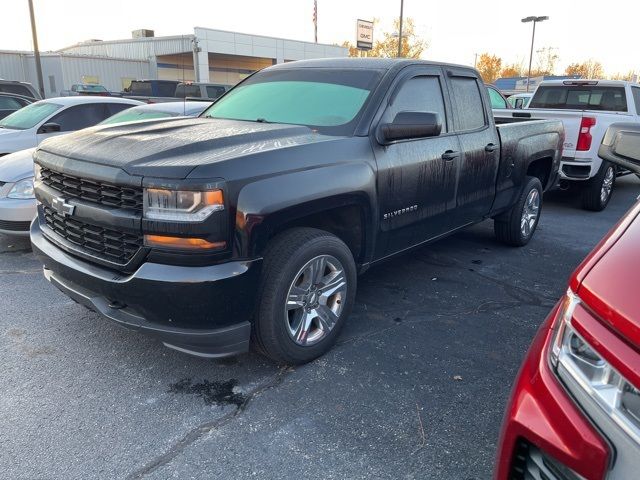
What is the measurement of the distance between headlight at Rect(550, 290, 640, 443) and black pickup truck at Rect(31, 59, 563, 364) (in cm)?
160

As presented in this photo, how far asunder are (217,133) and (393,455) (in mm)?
2121

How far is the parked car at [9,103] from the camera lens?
10125mm

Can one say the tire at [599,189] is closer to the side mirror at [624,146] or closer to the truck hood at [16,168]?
the side mirror at [624,146]

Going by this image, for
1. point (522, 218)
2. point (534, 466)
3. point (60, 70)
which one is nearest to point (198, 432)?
point (534, 466)

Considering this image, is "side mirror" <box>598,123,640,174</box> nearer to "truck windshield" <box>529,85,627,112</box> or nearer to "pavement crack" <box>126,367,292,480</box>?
"pavement crack" <box>126,367,292,480</box>

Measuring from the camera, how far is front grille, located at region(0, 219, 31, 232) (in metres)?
4.94

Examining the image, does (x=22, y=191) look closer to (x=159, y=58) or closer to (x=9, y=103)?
(x=9, y=103)

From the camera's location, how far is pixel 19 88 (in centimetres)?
1236

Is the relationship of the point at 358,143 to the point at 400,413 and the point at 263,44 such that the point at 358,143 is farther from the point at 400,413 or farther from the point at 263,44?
the point at 263,44

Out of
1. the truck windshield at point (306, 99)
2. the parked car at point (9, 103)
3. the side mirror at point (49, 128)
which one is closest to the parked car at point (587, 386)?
the truck windshield at point (306, 99)

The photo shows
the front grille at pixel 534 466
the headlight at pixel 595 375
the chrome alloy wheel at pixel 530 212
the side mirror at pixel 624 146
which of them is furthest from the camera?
the chrome alloy wheel at pixel 530 212

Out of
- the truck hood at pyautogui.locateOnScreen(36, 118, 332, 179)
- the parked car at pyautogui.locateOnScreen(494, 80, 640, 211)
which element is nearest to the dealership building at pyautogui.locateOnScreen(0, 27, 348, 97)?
the parked car at pyautogui.locateOnScreen(494, 80, 640, 211)

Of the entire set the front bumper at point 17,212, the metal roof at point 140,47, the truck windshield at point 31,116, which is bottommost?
the front bumper at point 17,212

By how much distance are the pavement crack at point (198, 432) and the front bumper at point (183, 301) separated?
33 cm
